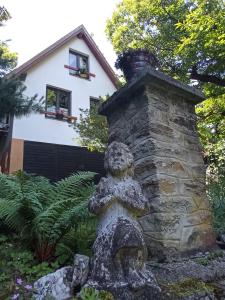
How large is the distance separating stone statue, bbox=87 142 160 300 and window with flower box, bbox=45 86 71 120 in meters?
11.0

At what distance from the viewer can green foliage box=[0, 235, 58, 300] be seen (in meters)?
2.26

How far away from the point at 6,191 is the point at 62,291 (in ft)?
6.40

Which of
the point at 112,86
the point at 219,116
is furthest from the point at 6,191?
the point at 112,86

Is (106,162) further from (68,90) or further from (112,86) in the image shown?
(112,86)

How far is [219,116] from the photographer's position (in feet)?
33.7

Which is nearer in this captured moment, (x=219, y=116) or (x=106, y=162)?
(x=106, y=162)

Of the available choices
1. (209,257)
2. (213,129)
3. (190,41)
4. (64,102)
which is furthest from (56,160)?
(64,102)

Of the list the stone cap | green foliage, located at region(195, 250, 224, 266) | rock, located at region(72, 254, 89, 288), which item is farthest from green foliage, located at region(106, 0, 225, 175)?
rock, located at region(72, 254, 89, 288)

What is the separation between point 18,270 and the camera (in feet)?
8.77

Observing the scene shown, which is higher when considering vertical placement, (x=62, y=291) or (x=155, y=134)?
(x=155, y=134)

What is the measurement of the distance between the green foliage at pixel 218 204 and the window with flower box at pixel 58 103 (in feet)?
27.2

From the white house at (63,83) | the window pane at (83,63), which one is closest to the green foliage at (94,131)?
the white house at (63,83)

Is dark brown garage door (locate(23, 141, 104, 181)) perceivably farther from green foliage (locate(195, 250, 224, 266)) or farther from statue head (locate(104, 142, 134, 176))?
statue head (locate(104, 142, 134, 176))

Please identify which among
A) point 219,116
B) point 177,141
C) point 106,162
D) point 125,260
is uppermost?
point 219,116
